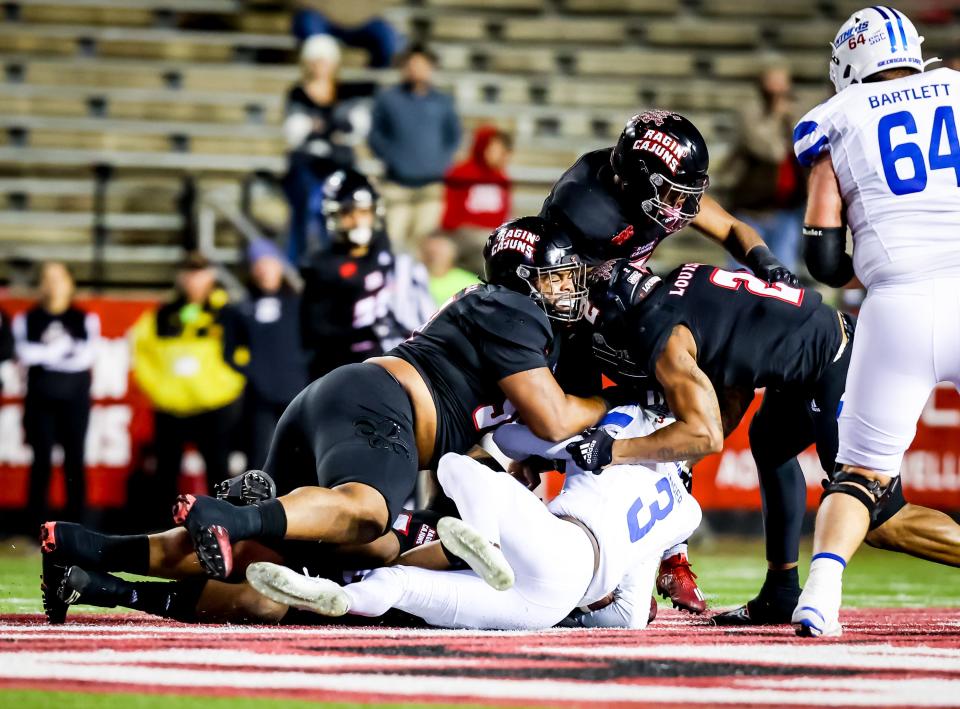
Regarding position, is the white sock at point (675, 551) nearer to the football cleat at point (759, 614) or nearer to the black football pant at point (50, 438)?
the football cleat at point (759, 614)

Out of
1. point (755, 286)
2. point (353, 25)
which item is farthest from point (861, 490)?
point (353, 25)

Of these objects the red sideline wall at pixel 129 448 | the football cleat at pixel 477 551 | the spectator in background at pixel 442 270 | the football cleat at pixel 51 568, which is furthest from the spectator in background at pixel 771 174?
the football cleat at pixel 51 568

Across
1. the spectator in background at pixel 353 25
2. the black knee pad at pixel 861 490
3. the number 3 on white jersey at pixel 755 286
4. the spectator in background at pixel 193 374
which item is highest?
the spectator in background at pixel 353 25

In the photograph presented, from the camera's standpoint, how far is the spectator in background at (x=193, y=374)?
30.0 feet

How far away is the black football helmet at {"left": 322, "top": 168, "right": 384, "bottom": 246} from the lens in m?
7.23

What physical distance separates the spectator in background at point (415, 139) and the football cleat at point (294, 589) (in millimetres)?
6711

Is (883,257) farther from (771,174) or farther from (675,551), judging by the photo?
(771,174)

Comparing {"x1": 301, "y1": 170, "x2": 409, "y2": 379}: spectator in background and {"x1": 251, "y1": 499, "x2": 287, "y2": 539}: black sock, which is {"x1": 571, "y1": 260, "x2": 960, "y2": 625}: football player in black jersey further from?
{"x1": 301, "y1": 170, "x2": 409, "y2": 379}: spectator in background

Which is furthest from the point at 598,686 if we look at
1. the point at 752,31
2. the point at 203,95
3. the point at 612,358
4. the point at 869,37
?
the point at 752,31

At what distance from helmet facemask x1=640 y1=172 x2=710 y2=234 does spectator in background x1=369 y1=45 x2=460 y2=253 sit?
5226mm

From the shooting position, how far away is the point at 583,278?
5047 millimetres

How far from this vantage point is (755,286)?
5.14 m

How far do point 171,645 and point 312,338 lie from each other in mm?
3712

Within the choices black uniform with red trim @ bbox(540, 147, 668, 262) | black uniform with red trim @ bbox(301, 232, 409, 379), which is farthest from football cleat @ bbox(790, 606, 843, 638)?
black uniform with red trim @ bbox(301, 232, 409, 379)
